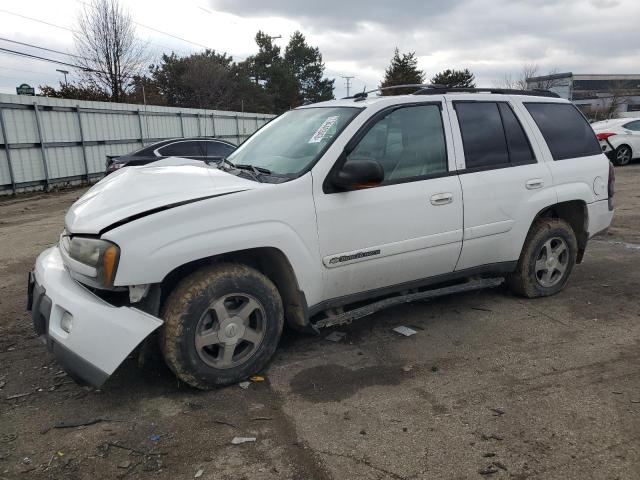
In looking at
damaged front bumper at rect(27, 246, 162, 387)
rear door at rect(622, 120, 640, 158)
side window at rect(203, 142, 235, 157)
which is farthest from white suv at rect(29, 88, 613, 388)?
rear door at rect(622, 120, 640, 158)

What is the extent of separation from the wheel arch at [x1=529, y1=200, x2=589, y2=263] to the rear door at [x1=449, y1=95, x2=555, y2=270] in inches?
15.1

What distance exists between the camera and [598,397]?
3037mm

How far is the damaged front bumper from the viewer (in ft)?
8.91

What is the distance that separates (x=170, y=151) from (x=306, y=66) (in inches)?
2136

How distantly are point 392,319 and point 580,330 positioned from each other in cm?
149

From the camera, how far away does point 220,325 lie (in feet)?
10.1

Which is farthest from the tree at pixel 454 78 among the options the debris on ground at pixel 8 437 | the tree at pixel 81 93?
the debris on ground at pixel 8 437

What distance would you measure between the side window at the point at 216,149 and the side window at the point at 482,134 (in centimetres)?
843

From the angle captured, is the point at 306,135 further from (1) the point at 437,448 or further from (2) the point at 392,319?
(1) the point at 437,448

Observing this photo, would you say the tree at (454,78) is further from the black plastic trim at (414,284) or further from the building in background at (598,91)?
the black plastic trim at (414,284)

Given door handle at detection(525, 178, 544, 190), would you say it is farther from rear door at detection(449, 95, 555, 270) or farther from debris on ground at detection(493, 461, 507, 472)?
debris on ground at detection(493, 461, 507, 472)

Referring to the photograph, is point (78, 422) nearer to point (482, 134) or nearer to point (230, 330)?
point (230, 330)

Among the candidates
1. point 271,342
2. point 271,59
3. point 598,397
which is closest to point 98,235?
point 271,342

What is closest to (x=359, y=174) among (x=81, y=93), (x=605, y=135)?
(x=605, y=135)
